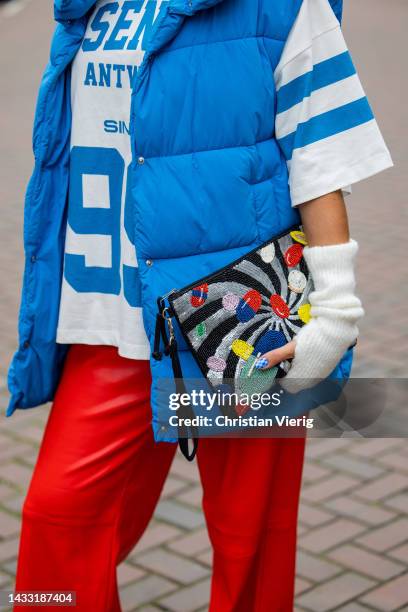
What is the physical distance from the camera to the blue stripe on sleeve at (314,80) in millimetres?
2334

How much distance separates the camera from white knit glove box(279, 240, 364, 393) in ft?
7.64

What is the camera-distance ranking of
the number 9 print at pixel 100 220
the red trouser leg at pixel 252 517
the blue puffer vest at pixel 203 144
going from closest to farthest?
the blue puffer vest at pixel 203 144
the number 9 print at pixel 100 220
the red trouser leg at pixel 252 517

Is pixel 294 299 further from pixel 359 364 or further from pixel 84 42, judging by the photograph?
pixel 359 364

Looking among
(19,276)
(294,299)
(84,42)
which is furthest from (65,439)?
(19,276)

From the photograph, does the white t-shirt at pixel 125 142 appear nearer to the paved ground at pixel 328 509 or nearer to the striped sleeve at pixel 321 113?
the striped sleeve at pixel 321 113

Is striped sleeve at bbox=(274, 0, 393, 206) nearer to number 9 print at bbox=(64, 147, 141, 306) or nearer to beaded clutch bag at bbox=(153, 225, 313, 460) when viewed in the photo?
beaded clutch bag at bbox=(153, 225, 313, 460)

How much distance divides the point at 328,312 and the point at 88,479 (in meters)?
0.64

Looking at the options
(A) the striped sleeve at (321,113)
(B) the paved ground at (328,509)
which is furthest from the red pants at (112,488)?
(B) the paved ground at (328,509)

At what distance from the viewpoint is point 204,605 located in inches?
131

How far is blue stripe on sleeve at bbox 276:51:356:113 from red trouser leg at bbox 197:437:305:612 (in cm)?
71

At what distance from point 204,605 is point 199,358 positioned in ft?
4.02

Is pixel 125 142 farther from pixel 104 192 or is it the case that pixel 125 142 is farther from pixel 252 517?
pixel 252 517

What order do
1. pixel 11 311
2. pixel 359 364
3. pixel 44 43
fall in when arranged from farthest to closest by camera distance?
1. pixel 44 43
2. pixel 11 311
3. pixel 359 364

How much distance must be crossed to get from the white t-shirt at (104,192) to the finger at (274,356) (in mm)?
260
